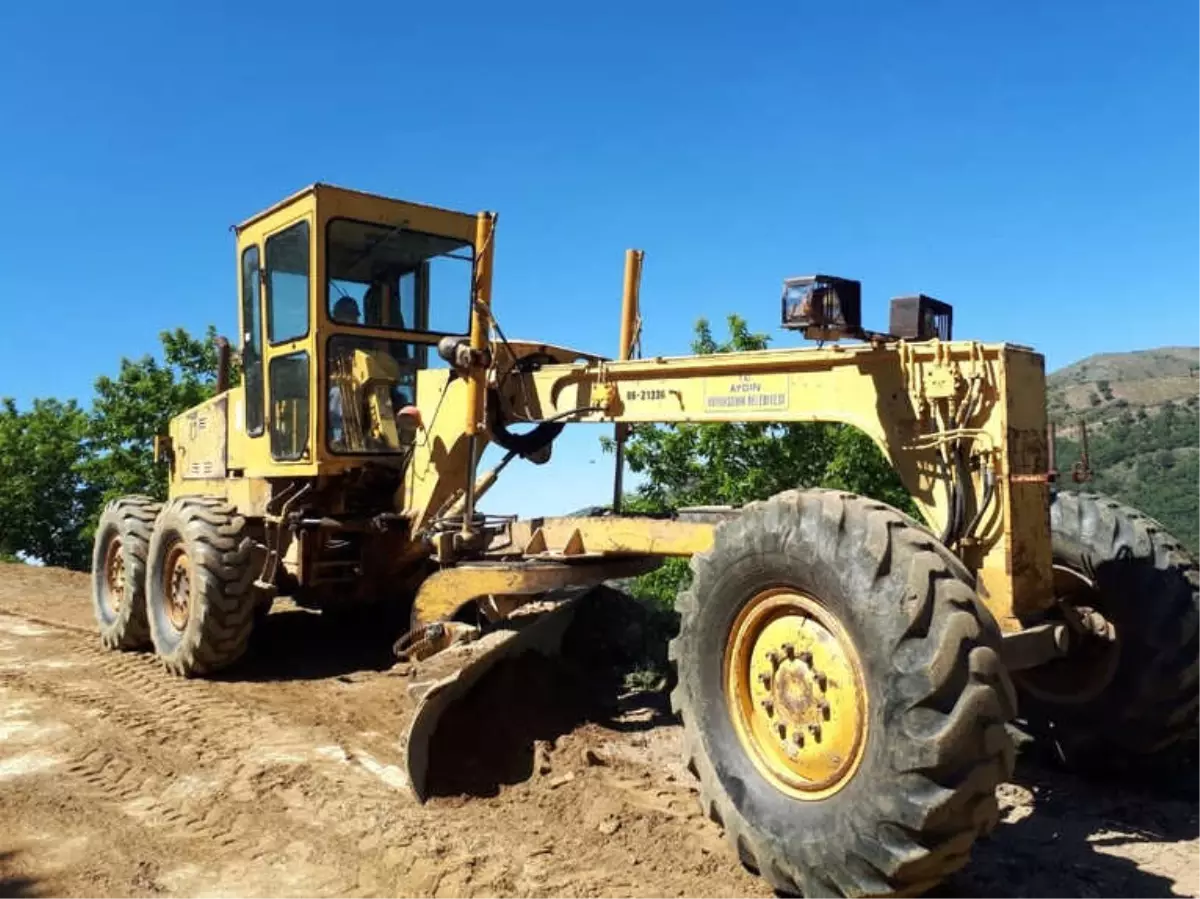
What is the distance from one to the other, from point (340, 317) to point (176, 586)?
2699 millimetres

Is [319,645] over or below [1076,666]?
below

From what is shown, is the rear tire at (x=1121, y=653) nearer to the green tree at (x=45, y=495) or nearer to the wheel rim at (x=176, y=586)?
the wheel rim at (x=176, y=586)

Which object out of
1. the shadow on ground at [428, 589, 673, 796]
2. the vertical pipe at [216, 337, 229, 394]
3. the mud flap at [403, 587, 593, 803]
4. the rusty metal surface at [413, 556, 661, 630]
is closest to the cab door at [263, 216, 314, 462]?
the vertical pipe at [216, 337, 229, 394]

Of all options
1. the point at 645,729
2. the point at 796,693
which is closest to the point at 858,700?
the point at 796,693

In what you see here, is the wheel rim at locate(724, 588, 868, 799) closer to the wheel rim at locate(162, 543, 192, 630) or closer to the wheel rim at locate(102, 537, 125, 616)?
the wheel rim at locate(162, 543, 192, 630)

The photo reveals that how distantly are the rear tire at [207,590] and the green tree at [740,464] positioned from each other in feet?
15.7

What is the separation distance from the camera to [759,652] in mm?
3910

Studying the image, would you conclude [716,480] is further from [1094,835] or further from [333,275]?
[1094,835]

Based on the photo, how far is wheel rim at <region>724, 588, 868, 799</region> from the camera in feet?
11.5

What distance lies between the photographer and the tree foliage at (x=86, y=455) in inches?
982

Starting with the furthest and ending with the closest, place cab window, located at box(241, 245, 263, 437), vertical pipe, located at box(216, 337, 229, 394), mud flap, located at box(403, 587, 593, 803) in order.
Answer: vertical pipe, located at box(216, 337, 229, 394) < cab window, located at box(241, 245, 263, 437) < mud flap, located at box(403, 587, 593, 803)

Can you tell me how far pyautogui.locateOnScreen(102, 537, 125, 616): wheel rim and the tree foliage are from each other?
50.3ft

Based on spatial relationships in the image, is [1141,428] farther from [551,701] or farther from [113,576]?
[551,701]

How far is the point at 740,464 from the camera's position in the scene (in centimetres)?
1292
